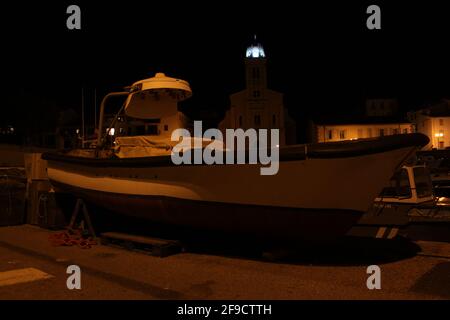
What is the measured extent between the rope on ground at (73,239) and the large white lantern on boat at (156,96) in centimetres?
259

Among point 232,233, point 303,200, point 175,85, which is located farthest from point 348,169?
point 175,85

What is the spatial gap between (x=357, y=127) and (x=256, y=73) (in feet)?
43.3

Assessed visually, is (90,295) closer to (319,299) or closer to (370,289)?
(319,299)

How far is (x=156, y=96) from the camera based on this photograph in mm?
9539

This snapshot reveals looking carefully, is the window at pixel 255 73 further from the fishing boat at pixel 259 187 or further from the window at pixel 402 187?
the fishing boat at pixel 259 187

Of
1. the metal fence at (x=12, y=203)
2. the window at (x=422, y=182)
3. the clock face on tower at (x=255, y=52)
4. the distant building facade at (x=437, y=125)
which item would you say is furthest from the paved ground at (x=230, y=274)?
the clock face on tower at (x=255, y=52)

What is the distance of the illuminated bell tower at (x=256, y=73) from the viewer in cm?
5253

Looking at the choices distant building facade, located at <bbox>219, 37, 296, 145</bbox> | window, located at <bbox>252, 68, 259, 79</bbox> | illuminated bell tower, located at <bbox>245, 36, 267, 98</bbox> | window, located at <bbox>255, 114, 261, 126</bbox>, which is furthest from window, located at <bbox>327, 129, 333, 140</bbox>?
window, located at <bbox>252, 68, 259, 79</bbox>

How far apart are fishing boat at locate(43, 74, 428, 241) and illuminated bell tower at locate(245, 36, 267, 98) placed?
148 ft

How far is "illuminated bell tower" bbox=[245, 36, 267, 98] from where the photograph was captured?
2068 inches

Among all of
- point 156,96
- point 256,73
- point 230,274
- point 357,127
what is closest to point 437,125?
point 357,127

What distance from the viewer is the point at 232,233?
6691mm

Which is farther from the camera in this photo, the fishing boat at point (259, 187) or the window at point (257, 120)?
the window at point (257, 120)
